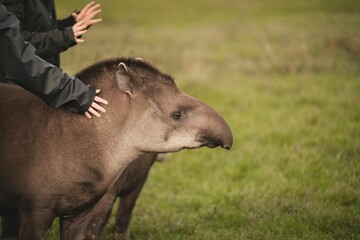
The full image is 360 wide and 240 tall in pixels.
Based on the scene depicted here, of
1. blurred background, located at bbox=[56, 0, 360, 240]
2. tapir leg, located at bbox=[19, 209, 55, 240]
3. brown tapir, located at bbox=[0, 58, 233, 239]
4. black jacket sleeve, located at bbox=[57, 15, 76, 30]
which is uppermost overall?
black jacket sleeve, located at bbox=[57, 15, 76, 30]

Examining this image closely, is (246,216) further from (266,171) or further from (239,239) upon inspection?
(266,171)

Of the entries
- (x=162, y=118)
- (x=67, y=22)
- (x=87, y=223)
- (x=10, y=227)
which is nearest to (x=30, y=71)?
(x=162, y=118)

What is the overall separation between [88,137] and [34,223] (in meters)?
0.76

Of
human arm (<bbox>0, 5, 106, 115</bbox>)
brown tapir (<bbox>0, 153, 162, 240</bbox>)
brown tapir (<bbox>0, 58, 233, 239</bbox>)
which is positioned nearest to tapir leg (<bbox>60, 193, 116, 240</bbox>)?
brown tapir (<bbox>0, 153, 162, 240</bbox>)

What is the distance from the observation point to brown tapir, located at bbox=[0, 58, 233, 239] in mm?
3727

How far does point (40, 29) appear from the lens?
4801mm

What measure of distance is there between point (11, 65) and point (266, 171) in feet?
14.1

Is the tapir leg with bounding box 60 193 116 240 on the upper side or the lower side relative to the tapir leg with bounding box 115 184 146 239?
upper

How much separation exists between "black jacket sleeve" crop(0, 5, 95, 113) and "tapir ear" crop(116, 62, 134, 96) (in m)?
0.31

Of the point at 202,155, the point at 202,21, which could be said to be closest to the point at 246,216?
the point at 202,155

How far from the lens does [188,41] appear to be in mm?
19547

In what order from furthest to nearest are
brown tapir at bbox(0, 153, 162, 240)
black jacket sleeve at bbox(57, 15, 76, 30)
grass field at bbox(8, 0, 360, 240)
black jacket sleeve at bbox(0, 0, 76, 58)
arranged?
grass field at bbox(8, 0, 360, 240), black jacket sleeve at bbox(57, 15, 76, 30), black jacket sleeve at bbox(0, 0, 76, 58), brown tapir at bbox(0, 153, 162, 240)

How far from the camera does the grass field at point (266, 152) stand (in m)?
5.61

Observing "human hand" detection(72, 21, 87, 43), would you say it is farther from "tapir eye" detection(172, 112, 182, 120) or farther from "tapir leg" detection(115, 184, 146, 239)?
"tapir leg" detection(115, 184, 146, 239)
